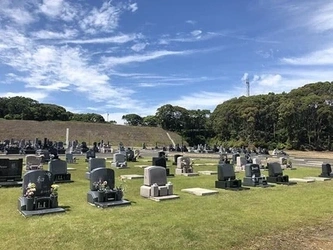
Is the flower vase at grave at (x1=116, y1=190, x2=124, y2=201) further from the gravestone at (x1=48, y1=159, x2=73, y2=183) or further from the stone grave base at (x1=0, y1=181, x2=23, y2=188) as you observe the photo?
the stone grave base at (x1=0, y1=181, x2=23, y2=188)

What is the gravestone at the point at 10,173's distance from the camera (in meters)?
15.5

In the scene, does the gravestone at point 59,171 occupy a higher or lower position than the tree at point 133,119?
lower

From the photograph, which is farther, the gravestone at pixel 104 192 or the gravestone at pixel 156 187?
the gravestone at pixel 156 187

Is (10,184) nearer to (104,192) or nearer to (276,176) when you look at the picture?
(104,192)

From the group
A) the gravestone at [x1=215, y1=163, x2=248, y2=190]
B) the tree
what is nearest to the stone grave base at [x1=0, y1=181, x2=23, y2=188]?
the gravestone at [x1=215, y1=163, x2=248, y2=190]

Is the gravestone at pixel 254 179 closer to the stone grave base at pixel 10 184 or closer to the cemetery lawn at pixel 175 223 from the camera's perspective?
the cemetery lawn at pixel 175 223

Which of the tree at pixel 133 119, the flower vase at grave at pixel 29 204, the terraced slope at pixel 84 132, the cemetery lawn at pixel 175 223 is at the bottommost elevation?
the cemetery lawn at pixel 175 223

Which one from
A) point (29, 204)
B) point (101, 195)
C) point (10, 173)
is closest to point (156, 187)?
point (101, 195)

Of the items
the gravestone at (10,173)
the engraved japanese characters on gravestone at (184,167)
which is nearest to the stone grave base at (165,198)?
the gravestone at (10,173)

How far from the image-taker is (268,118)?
73.0 meters

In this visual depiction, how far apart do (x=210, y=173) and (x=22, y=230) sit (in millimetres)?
15634

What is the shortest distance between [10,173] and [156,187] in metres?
7.83

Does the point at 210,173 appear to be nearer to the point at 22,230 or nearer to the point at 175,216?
the point at 175,216

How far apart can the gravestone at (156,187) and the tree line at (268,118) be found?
5662 cm
